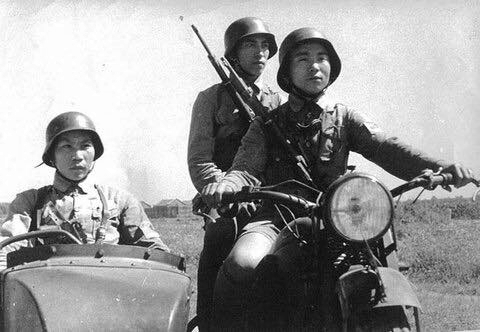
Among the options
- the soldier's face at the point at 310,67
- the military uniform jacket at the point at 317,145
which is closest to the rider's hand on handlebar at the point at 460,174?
the military uniform jacket at the point at 317,145

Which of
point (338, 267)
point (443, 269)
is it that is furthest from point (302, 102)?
point (443, 269)

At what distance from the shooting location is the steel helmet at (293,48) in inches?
173

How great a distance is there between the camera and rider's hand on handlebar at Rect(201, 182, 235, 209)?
3520 mm

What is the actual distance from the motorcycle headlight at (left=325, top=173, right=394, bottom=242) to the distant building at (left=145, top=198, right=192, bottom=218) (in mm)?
66543

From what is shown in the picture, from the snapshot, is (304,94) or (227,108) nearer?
(304,94)

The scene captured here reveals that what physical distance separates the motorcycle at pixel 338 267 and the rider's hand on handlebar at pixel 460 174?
0.05 metres

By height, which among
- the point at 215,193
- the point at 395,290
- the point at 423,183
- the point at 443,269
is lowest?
the point at 443,269

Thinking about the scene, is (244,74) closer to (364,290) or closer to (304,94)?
(304,94)

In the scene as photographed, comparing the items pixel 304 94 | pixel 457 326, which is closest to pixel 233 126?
pixel 304 94

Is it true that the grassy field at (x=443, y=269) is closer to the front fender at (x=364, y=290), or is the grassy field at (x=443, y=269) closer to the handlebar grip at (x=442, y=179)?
the handlebar grip at (x=442, y=179)

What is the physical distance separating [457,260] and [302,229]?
15.4 metres

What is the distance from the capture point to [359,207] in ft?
10.0

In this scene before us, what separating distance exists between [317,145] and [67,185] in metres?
1.69

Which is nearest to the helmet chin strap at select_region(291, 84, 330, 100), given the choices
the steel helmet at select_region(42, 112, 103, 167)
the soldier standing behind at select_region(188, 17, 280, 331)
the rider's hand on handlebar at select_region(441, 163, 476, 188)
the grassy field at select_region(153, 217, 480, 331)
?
the soldier standing behind at select_region(188, 17, 280, 331)
